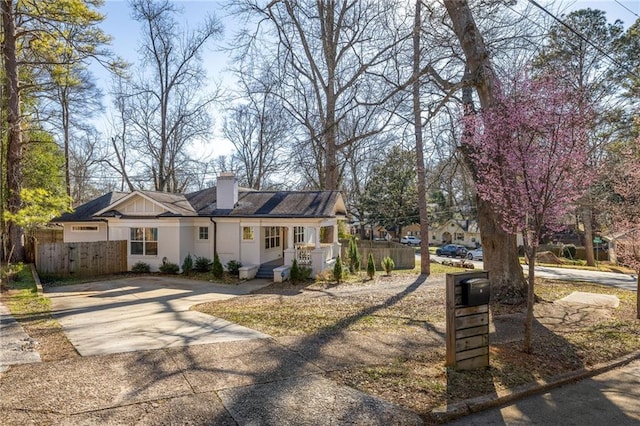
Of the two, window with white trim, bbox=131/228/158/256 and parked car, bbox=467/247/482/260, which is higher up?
window with white trim, bbox=131/228/158/256

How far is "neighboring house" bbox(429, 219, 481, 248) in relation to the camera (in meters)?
53.9

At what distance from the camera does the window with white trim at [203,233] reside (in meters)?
18.4

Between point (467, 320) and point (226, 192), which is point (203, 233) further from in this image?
point (467, 320)

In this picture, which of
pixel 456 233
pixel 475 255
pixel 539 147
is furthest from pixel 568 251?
pixel 539 147

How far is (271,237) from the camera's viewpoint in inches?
776

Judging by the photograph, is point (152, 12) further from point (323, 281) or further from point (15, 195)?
point (323, 281)

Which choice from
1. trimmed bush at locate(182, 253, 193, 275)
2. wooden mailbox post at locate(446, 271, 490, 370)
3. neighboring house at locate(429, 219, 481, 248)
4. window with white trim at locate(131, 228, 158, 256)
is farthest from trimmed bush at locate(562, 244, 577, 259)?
wooden mailbox post at locate(446, 271, 490, 370)

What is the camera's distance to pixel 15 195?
50.2 feet

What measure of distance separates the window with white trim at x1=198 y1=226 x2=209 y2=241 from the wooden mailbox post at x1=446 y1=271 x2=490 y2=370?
48.6ft

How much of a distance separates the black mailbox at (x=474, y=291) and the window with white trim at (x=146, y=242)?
15443 millimetres

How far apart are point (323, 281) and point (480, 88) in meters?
9.18

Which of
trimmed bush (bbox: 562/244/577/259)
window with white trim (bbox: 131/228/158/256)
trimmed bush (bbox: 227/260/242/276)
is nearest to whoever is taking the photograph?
trimmed bush (bbox: 227/260/242/276)

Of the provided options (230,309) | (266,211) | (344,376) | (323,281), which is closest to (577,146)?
(344,376)

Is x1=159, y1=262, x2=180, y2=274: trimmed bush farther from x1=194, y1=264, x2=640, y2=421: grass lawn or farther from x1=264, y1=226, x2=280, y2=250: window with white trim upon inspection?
x1=194, y1=264, x2=640, y2=421: grass lawn
